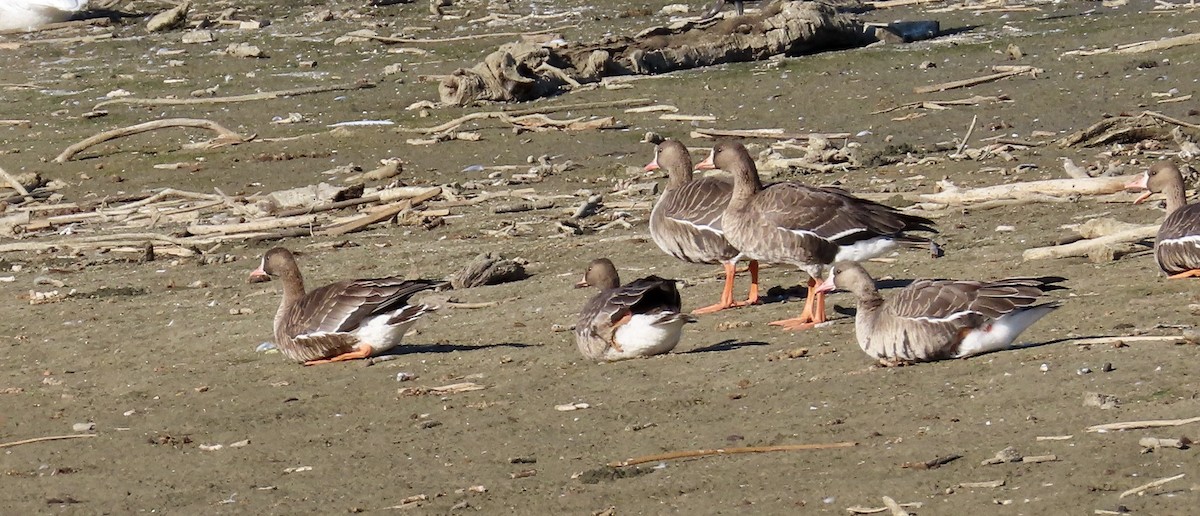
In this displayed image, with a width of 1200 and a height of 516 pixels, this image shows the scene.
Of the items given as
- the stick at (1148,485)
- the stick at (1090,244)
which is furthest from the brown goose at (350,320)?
the stick at (1148,485)

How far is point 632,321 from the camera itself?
9.55 metres

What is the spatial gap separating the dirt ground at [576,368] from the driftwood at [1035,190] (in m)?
0.14

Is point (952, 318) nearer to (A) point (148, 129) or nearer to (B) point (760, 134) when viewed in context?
(B) point (760, 134)

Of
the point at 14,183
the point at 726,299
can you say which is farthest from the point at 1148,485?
the point at 14,183

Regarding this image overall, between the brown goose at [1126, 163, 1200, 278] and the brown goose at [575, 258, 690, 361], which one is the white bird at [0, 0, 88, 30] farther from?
the brown goose at [1126, 163, 1200, 278]

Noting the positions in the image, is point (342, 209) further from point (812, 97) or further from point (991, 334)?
point (991, 334)

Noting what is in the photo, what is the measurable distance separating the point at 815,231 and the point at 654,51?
39.6 ft

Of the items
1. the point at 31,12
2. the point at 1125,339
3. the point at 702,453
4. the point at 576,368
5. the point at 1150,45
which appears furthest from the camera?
the point at 31,12

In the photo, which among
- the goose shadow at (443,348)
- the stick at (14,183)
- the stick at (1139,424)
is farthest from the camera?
the stick at (14,183)

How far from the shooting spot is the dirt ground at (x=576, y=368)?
7141 mm

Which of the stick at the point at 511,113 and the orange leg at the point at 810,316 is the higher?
the orange leg at the point at 810,316

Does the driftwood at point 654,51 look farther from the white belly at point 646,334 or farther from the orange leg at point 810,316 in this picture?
the white belly at point 646,334

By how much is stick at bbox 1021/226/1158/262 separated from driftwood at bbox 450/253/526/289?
3724 mm

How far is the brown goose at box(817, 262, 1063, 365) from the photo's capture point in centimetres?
826
